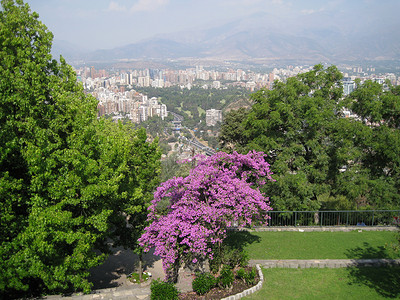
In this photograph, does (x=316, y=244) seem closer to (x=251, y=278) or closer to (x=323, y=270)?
(x=323, y=270)

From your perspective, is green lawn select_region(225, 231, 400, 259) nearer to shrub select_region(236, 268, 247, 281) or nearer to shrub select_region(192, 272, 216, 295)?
shrub select_region(236, 268, 247, 281)

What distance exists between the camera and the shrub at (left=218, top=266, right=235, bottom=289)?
27.9 feet

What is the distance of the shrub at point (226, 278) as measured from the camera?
849cm

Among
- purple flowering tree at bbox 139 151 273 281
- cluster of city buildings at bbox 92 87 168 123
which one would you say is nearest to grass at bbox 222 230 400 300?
purple flowering tree at bbox 139 151 273 281

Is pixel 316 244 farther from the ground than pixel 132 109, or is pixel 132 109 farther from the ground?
pixel 132 109

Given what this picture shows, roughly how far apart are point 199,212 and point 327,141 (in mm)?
7034

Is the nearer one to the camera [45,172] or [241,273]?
[45,172]

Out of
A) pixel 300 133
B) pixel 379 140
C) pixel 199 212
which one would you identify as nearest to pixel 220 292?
pixel 199 212

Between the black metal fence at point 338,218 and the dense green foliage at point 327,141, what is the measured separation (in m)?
0.30

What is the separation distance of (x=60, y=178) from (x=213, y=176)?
→ 136 inches

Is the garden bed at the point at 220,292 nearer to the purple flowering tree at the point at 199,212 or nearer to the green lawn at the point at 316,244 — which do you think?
the purple flowering tree at the point at 199,212

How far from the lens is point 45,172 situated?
7.43 meters

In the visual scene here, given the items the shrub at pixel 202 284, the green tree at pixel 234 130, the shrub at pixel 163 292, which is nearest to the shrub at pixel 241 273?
the shrub at pixel 202 284

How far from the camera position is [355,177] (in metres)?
12.8
